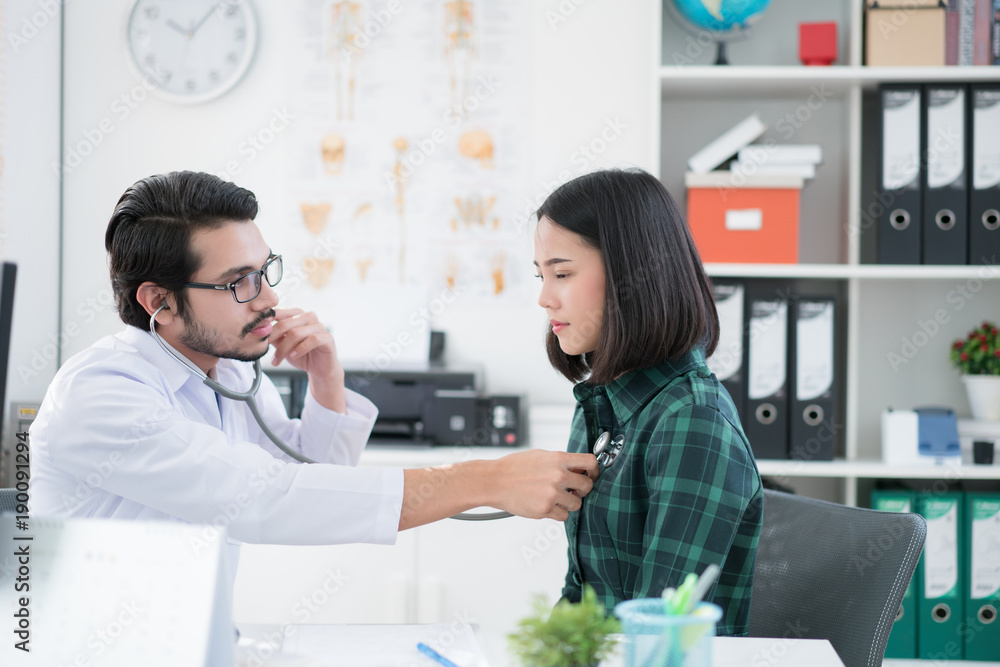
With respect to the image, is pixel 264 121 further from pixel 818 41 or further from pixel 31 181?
pixel 818 41

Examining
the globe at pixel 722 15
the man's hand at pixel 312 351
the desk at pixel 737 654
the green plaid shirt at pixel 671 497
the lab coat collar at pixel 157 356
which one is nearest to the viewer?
the desk at pixel 737 654

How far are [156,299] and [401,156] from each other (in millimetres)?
1546

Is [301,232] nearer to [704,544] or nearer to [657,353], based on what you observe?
[657,353]

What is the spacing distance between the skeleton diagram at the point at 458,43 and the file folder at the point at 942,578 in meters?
1.93

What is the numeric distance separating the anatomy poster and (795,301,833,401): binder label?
94cm

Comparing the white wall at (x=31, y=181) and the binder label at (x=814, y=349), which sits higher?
the white wall at (x=31, y=181)

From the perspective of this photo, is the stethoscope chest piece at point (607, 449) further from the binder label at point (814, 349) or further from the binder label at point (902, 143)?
the binder label at point (902, 143)

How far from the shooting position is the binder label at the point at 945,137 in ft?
7.24

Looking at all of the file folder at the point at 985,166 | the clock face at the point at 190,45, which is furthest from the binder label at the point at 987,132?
the clock face at the point at 190,45

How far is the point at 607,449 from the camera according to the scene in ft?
3.97

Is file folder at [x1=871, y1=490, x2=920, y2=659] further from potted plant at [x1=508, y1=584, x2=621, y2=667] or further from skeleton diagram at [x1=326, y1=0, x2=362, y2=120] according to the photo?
skeleton diagram at [x1=326, y1=0, x2=362, y2=120]

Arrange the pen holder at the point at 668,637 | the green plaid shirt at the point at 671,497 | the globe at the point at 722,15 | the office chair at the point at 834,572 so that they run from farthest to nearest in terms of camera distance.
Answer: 1. the globe at the point at 722,15
2. the office chair at the point at 834,572
3. the green plaid shirt at the point at 671,497
4. the pen holder at the point at 668,637

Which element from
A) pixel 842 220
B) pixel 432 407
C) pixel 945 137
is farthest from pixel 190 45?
pixel 945 137

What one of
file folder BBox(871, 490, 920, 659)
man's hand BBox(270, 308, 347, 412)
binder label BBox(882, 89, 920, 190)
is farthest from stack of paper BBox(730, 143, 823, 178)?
man's hand BBox(270, 308, 347, 412)
